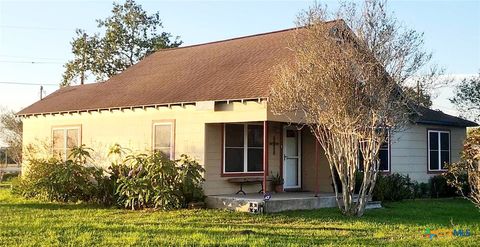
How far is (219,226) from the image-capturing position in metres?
12.1

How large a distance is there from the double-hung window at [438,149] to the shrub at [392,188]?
2058 millimetres

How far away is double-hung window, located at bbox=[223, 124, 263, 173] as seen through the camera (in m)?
16.6

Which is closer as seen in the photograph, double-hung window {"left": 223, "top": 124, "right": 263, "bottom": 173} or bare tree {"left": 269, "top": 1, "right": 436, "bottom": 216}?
bare tree {"left": 269, "top": 1, "right": 436, "bottom": 216}

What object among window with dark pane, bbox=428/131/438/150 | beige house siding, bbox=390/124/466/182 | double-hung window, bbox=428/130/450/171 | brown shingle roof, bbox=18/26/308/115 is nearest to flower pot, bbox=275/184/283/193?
brown shingle roof, bbox=18/26/308/115

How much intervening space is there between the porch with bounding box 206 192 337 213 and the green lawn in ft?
1.40

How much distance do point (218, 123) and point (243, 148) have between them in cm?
118

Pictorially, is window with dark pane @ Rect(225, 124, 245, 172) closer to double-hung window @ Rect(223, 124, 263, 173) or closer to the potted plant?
double-hung window @ Rect(223, 124, 263, 173)

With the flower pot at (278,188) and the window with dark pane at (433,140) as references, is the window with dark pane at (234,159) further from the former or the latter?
the window with dark pane at (433,140)

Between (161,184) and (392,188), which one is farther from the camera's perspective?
(392,188)

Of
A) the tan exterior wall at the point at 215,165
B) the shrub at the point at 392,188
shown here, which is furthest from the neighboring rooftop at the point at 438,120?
the tan exterior wall at the point at 215,165

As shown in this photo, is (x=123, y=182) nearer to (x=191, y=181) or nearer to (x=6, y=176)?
(x=191, y=181)

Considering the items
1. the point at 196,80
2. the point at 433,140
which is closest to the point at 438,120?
the point at 433,140

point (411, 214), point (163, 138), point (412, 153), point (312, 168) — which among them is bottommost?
point (411, 214)

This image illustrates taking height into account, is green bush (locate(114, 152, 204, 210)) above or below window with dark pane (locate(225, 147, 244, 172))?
below
